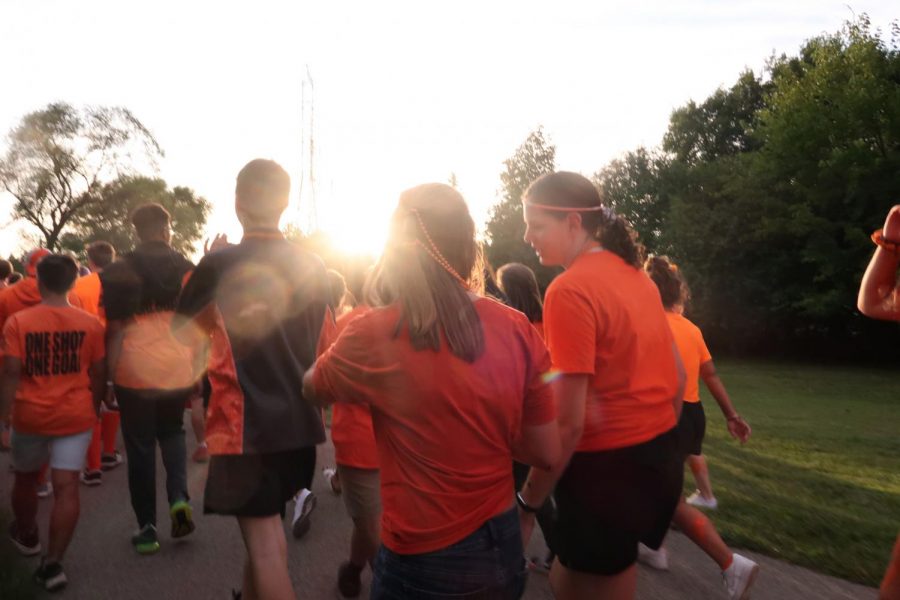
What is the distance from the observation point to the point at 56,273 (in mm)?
5148

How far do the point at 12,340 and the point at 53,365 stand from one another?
270mm

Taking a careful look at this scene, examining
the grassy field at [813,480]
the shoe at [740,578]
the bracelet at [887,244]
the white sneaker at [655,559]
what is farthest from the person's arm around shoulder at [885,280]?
the grassy field at [813,480]

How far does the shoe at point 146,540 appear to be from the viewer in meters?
5.45

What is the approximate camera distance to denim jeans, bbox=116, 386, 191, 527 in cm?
546

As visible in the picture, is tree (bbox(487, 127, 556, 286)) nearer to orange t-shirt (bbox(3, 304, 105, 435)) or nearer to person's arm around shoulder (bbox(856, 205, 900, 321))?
orange t-shirt (bbox(3, 304, 105, 435))

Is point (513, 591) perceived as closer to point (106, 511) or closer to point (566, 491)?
point (566, 491)

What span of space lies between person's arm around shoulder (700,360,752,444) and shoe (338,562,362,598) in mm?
2356

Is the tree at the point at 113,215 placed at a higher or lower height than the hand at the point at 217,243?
lower

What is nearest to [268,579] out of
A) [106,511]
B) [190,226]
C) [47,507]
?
[106,511]

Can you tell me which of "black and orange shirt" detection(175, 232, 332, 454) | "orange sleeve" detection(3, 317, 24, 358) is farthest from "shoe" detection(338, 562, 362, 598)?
"orange sleeve" detection(3, 317, 24, 358)

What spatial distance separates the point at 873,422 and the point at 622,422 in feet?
53.8

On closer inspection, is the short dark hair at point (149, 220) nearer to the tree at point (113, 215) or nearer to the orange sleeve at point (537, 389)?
the orange sleeve at point (537, 389)

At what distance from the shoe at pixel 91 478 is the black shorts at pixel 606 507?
5612 mm

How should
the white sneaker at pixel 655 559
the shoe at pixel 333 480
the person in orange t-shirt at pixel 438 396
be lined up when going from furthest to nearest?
1. the shoe at pixel 333 480
2. the white sneaker at pixel 655 559
3. the person in orange t-shirt at pixel 438 396
